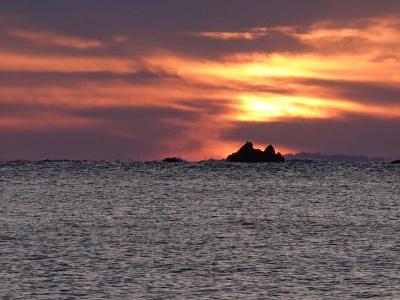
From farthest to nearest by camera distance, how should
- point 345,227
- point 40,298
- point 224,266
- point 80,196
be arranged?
point 80,196 → point 345,227 → point 224,266 → point 40,298

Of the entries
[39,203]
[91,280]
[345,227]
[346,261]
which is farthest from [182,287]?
[39,203]

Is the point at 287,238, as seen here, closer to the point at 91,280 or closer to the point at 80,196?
the point at 91,280

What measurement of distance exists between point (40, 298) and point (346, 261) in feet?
75.6

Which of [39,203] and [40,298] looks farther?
[39,203]

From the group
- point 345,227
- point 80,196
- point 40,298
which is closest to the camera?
point 40,298

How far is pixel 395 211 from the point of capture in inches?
4306

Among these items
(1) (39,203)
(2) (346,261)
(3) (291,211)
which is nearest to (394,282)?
(2) (346,261)

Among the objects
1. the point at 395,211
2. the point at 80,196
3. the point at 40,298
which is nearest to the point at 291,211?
the point at 395,211

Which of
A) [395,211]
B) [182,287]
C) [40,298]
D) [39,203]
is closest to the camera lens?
[40,298]

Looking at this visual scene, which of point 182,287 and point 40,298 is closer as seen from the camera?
point 40,298

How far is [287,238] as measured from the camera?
73.4 m

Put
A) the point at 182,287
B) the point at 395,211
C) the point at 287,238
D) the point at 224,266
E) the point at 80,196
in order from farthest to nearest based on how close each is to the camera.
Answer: the point at 80,196, the point at 395,211, the point at 287,238, the point at 224,266, the point at 182,287

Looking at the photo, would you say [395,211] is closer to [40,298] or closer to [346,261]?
[346,261]

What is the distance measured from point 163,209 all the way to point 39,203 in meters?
19.8
